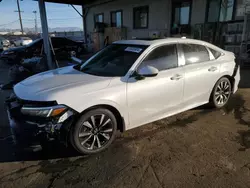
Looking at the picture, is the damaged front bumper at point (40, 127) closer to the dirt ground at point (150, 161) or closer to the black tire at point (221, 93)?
the dirt ground at point (150, 161)

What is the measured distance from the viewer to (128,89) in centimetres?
287

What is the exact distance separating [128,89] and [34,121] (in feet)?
4.17

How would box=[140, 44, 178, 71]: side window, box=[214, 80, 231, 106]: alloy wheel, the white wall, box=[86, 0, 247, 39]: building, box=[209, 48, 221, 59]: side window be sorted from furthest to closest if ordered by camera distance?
the white wall → box=[86, 0, 247, 39]: building → box=[214, 80, 231, 106]: alloy wheel → box=[209, 48, 221, 59]: side window → box=[140, 44, 178, 71]: side window

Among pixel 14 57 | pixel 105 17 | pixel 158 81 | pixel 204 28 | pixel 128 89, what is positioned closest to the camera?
pixel 128 89

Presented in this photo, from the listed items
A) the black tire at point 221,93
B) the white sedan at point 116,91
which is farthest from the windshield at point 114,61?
the black tire at point 221,93

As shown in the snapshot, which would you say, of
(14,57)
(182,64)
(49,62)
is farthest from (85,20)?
(182,64)

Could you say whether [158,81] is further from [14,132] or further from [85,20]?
[85,20]

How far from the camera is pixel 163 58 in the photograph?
336 cm

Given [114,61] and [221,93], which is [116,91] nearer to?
[114,61]

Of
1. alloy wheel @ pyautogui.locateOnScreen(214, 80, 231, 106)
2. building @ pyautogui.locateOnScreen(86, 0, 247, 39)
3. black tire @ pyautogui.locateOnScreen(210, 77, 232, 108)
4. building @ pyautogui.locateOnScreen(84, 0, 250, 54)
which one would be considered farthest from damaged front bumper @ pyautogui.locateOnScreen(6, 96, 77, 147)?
building @ pyautogui.locateOnScreen(86, 0, 247, 39)

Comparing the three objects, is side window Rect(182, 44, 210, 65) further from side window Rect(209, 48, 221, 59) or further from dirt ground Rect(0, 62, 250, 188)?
dirt ground Rect(0, 62, 250, 188)

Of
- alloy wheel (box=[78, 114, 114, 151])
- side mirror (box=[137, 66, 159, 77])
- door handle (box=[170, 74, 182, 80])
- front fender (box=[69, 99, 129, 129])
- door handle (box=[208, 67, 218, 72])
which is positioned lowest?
alloy wheel (box=[78, 114, 114, 151])

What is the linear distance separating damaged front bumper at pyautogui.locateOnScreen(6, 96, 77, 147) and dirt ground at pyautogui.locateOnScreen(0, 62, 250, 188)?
0.36 m

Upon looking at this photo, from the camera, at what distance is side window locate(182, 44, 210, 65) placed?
362 centimetres
